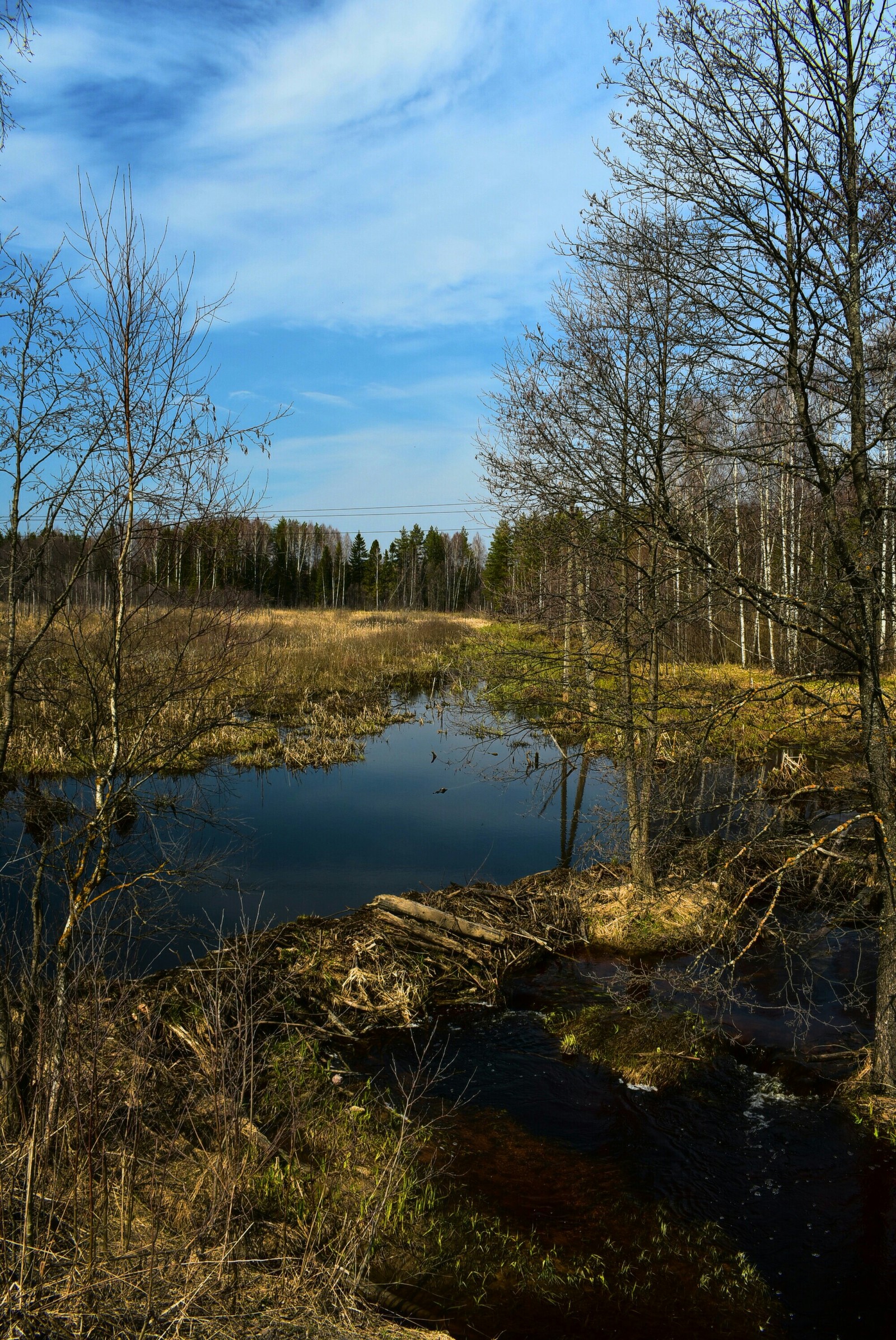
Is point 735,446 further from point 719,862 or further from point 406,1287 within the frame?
point 406,1287

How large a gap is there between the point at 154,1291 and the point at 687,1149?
3.64 meters

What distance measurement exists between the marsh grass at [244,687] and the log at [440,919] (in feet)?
7.18

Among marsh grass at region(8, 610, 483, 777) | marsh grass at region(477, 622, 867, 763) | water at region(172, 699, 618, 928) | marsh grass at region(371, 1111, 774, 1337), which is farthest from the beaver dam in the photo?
marsh grass at region(8, 610, 483, 777)

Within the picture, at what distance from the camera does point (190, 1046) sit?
5559 mm

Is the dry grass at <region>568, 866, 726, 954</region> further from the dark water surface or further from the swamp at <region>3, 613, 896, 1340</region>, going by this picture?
the dark water surface

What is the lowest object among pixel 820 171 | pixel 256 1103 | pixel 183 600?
pixel 256 1103

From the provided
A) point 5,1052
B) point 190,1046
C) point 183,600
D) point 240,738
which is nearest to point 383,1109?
point 190,1046

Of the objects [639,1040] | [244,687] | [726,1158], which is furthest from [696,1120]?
[244,687]

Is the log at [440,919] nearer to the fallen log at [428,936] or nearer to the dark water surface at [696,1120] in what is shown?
the fallen log at [428,936]

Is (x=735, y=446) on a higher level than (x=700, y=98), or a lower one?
lower

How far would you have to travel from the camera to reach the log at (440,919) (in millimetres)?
8219

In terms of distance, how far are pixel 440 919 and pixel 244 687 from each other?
3.84 meters

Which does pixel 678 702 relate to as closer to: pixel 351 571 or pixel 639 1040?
pixel 639 1040

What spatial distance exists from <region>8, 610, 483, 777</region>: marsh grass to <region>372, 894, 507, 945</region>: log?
2187 millimetres
